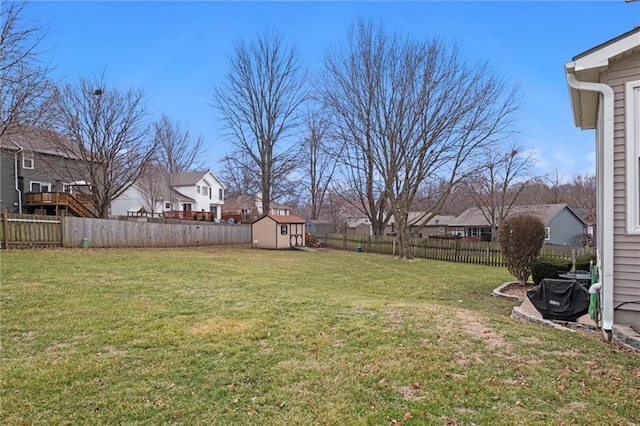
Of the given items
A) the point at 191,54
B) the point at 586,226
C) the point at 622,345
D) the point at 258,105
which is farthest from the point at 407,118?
the point at 586,226

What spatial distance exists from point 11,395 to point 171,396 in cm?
128

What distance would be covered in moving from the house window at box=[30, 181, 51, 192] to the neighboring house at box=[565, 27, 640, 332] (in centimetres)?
3043

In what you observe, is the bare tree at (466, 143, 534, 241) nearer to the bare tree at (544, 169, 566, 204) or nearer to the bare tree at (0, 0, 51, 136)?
the bare tree at (544, 169, 566, 204)

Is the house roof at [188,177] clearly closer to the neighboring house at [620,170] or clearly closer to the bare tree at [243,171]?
the bare tree at [243,171]

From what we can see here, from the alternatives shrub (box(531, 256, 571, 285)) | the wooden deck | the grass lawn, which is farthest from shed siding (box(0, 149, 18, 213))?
shrub (box(531, 256, 571, 285))

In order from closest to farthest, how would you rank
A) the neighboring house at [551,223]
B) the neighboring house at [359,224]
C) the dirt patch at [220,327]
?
the dirt patch at [220,327]
the neighboring house at [551,223]
the neighboring house at [359,224]

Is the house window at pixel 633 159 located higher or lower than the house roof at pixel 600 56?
lower

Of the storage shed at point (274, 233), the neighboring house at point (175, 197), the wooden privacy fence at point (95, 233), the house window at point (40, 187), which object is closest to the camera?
A: the wooden privacy fence at point (95, 233)

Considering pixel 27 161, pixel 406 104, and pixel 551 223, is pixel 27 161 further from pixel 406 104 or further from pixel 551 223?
pixel 551 223

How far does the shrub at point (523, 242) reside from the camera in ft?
35.4

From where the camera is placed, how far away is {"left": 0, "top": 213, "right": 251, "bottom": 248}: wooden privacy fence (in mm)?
14180

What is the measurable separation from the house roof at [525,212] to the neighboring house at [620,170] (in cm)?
2972

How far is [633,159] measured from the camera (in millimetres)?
4891

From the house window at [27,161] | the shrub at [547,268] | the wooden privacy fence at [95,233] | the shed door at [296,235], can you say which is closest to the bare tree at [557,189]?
the shed door at [296,235]
